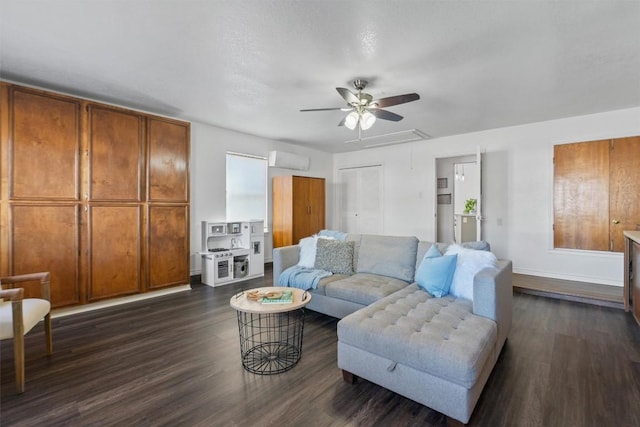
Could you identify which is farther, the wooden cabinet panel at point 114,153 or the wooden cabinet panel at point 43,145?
the wooden cabinet panel at point 114,153

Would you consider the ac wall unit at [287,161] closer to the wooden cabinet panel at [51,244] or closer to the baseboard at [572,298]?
the wooden cabinet panel at [51,244]

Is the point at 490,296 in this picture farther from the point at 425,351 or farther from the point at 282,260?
the point at 282,260

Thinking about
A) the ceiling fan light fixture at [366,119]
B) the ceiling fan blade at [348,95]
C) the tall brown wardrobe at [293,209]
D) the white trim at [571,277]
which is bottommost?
the white trim at [571,277]

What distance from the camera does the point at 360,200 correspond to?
7.27 meters

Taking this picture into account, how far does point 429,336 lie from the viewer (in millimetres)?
1791

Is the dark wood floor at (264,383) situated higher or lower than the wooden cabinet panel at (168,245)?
lower

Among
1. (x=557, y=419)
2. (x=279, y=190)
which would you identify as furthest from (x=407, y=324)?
(x=279, y=190)

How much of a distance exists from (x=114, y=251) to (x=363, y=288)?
3.21 m

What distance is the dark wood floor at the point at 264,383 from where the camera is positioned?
177 cm

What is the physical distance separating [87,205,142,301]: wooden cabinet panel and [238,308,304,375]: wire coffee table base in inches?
72.7

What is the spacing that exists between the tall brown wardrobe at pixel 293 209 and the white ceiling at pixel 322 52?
80.8 inches

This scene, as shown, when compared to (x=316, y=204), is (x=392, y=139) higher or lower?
higher

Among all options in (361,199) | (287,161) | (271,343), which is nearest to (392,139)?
(361,199)

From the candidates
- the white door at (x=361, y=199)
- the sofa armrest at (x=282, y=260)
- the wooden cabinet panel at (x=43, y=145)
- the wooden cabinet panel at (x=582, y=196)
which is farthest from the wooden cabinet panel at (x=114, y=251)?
the wooden cabinet panel at (x=582, y=196)
